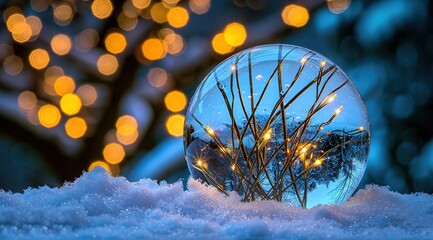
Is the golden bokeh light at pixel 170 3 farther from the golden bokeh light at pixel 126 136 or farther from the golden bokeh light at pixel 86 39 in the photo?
the golden bokeh light at pixel 126 136

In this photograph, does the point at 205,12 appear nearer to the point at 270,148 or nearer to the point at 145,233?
the point at 270,148

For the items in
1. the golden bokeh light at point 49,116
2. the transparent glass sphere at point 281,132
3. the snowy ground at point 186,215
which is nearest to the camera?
the snowy ground at point 186,215

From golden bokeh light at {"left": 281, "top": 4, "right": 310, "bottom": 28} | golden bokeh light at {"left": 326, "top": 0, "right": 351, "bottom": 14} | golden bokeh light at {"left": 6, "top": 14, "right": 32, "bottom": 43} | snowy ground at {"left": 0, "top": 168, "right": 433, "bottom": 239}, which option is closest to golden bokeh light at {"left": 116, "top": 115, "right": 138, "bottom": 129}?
golden bokeh light at {"left": 6, "top": 14, "right": 32, "bottom": 43}

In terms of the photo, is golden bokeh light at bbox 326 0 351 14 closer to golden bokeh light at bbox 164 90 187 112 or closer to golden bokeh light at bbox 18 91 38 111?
golden bokeh light at bbox 164 90 187 112

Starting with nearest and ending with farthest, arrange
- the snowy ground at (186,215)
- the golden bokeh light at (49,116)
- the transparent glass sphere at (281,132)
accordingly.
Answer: the snowy ground at (186,215) < the transparent glass sphere at (281,132) < the golden bokeh light at (49,116)

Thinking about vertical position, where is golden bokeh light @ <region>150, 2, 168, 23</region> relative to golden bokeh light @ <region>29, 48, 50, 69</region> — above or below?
above

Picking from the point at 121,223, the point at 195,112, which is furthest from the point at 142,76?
the point at 121,223

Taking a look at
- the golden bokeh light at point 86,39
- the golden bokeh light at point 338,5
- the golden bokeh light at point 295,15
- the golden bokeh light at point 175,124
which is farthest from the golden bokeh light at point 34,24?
the golden bokeh light at point 338,5
